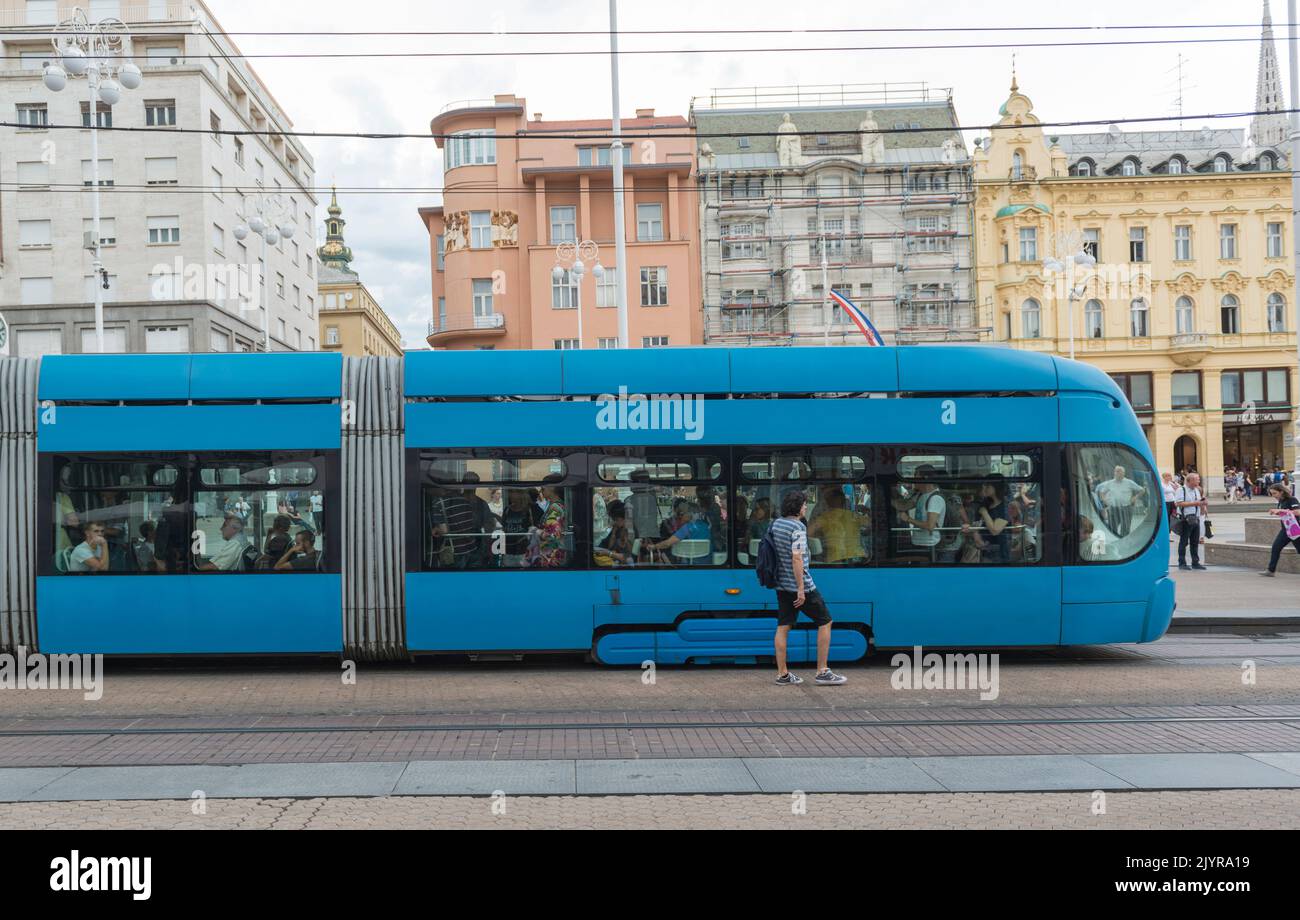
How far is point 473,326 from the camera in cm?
4934

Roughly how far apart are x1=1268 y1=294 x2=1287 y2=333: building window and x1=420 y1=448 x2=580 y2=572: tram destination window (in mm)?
57320

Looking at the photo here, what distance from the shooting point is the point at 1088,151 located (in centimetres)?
5959

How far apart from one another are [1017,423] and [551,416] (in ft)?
15.3

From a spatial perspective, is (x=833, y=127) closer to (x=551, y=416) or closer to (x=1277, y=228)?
(x=1277, y=228)

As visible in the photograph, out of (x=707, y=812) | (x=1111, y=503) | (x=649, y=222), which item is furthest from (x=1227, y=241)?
(x=707, y=812)

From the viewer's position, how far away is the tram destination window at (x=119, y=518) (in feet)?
35.5

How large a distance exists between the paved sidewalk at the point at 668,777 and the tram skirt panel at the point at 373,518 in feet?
11.9

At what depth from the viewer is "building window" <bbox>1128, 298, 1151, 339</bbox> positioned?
2254 inches

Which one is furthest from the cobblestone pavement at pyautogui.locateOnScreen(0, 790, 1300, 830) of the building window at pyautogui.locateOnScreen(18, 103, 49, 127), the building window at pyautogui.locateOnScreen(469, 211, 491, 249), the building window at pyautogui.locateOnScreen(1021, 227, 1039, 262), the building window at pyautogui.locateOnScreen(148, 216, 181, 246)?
the building window at pyautogui.locateOnScreen(1021, 227, 1039, 262)

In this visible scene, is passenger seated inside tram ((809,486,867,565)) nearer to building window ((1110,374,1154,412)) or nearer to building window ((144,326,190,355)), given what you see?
building window ((144,326,190,355))

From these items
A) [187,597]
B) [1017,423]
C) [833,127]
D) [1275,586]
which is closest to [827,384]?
[1017,423]

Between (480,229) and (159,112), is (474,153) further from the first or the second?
(159,112)

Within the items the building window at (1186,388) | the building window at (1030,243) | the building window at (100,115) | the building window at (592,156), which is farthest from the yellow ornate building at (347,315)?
the building window at (1186,388)

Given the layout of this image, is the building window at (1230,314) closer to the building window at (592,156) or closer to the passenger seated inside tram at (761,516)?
the building window at (592,156)
